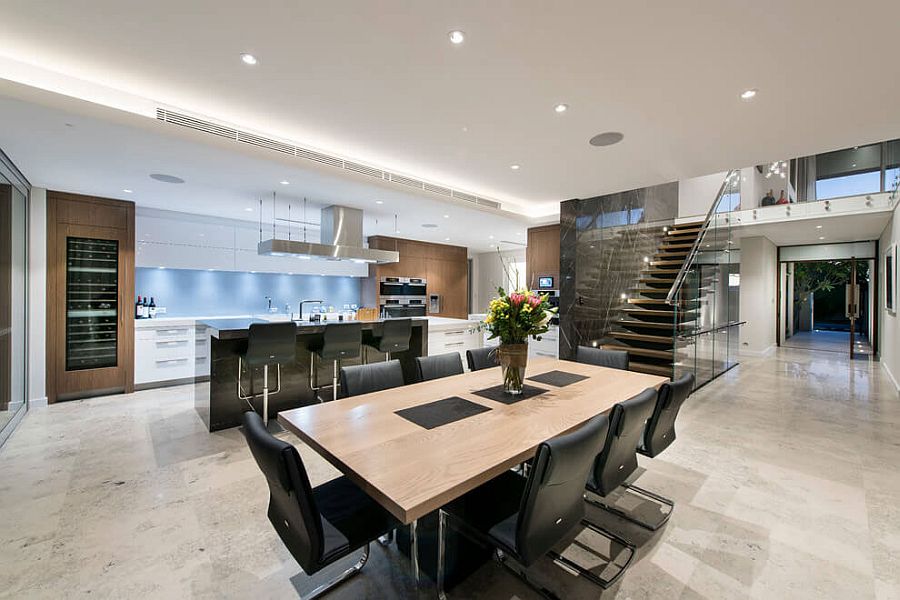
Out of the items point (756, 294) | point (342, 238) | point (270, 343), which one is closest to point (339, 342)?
point (270, 343)

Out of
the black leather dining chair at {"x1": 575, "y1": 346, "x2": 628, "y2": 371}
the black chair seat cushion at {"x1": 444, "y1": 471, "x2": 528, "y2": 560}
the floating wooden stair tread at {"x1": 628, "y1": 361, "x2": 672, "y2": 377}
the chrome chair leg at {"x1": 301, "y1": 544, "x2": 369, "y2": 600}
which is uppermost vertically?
the black leather dining chair at {"x1": 575, "y1": 346, "x2": 628, "y2": 371}

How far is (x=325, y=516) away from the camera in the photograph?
1562 mm

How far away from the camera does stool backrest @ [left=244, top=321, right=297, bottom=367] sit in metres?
3.45

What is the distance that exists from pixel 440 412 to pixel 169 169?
357 centimetres

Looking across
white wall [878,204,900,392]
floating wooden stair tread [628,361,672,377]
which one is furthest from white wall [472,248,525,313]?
white wall [878,204,900,392]

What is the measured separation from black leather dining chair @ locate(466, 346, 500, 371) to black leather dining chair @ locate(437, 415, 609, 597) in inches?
58.5

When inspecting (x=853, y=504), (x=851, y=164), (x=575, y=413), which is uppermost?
(x=851, y=164)

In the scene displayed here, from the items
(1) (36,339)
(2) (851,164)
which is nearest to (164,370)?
(1) (36,339)

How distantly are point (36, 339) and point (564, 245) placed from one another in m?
6.61

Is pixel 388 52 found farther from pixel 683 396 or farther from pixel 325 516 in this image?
pixel 683 396

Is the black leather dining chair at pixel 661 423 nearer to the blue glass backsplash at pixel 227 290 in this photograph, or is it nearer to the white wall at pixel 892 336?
the white wall at pixel 892 336

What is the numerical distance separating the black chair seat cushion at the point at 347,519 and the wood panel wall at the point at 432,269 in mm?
6014

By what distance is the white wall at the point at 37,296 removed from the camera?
421 centimetres

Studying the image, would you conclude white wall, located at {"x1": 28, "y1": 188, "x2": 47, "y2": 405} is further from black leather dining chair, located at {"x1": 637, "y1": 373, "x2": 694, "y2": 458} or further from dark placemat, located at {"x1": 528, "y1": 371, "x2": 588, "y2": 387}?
black leather dining chair, located at {"x1": 637, "y1": 373, "x2": 694, "y2": 458}
